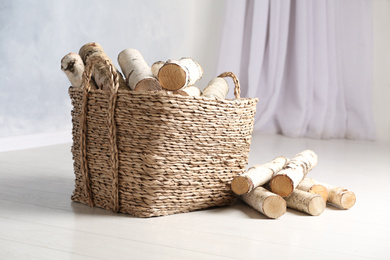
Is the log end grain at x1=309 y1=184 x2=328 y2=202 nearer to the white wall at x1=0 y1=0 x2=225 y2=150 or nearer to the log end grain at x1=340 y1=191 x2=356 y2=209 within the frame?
the log end grain at x1=340 y1=191 x2=356 y2=209

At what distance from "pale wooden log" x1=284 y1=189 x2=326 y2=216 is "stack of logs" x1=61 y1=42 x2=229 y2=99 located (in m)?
0.39

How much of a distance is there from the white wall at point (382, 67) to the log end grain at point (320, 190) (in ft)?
6.61

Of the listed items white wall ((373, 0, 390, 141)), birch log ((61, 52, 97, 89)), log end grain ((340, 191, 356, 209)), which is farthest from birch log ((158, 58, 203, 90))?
white wall ((373, 0, 390, 141))

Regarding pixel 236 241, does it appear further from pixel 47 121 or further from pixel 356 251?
pixel 47 121

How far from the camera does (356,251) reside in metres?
1.18

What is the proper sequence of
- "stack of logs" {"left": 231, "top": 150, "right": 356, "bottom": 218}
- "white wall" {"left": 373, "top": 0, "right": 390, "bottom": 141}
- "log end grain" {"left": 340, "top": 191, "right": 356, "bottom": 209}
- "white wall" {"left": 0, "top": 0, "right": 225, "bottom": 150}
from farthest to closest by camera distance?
"white wall" {"left": 373, "top": 0, "right": 390, "bottom": 141} → "white wall" {"left": 0, "top": 0, "right": 225, "bottom": 150} → "log end grain" {"left": 340, "top": 191, "right": 356, "bottom": 209} → "stack of logs" {"left": 231, "top": 150, "right": 356, "bottom": 218}

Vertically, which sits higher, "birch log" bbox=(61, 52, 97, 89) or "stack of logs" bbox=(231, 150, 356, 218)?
"birch log" bbox=(61, 52, 97, 89)

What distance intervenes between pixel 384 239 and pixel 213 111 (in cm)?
56

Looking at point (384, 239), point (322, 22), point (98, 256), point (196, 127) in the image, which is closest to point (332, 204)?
point (384, 239)

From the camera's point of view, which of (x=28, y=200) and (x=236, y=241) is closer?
(x=236, y=241)

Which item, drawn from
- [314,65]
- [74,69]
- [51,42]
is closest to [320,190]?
[74,69]

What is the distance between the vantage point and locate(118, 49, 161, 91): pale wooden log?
1441 mm

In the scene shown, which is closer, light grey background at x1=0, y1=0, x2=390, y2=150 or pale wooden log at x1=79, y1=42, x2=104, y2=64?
pale wooden log at x1=79, y1=42, x2=104, y2=64

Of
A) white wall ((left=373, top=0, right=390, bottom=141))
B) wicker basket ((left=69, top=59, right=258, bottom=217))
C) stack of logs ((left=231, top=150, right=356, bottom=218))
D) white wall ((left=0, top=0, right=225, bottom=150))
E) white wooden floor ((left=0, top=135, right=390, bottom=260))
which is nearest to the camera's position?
white wooden floor ((left=0, top=135, right=390, bottom=260))
